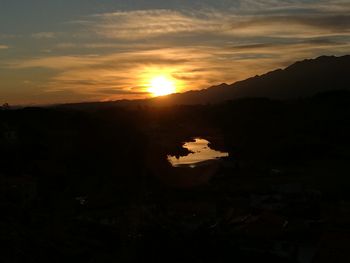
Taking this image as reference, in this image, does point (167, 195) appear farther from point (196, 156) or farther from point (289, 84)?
point (289, 84)

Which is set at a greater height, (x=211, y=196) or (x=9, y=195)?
(x=9, y=195)

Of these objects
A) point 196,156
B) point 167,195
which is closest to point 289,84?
point 196,156

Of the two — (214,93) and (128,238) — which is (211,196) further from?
(214,93)

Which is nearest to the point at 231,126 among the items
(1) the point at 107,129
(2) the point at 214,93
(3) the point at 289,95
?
(1) the point at 107,129

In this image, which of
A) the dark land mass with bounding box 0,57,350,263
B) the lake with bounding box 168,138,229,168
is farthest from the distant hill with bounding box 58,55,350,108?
the dark land mass with bounding box 0,57,350,263

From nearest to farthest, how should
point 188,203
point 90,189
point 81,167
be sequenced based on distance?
point 188,203 → point 90,189 → point 81,167

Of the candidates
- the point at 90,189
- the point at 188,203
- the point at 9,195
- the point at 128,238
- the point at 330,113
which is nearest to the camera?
the point at 128,238
